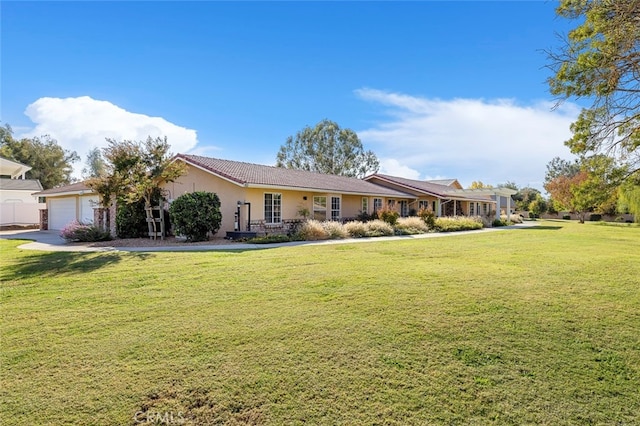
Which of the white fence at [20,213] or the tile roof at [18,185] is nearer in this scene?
the white fence at [20,213]

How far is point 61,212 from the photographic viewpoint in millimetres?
25469

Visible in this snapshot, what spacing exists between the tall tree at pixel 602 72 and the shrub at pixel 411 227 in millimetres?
10839

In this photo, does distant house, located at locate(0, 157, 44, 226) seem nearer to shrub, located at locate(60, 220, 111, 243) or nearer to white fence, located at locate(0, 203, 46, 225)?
white fence, located at locate(0, 203, 46, 225)

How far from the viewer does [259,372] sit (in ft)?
12.3

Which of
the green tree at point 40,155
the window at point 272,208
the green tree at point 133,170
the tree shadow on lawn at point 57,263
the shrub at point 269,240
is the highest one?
the green tree at point 40,155

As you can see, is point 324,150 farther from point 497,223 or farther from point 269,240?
point 269,240

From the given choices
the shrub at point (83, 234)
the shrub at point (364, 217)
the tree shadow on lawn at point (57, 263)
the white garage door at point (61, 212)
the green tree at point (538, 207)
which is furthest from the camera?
the green tree at point (538, 207)

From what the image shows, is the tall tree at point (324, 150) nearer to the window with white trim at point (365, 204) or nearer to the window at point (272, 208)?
the window with white trim at point (365, 204)

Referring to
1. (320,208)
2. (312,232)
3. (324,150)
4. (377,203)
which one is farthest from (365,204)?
(324,150)

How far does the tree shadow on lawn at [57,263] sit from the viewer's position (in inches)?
331

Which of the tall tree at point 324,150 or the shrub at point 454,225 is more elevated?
the tall tree at point 324,150

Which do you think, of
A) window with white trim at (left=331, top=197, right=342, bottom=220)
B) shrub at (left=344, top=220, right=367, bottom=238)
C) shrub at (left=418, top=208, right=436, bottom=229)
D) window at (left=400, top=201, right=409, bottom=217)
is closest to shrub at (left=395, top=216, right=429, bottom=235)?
shrub at (left=418, top=208, right=436, bottom=229)

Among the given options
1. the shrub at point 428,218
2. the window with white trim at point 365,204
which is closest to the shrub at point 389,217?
the shrub at point 428,218

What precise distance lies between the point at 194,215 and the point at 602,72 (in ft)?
48.6
